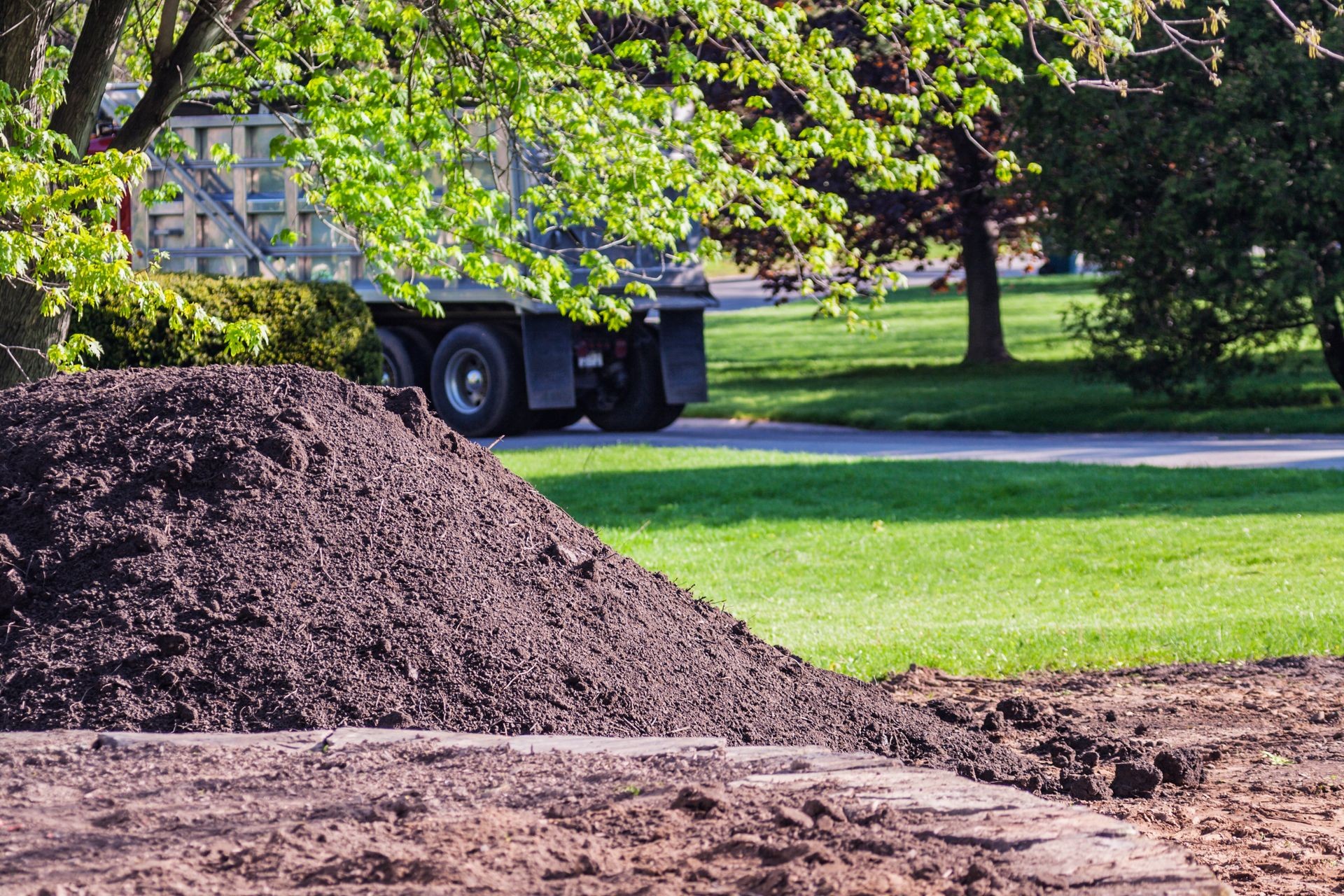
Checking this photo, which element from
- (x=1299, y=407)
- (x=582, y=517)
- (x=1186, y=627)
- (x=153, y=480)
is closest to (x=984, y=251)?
(x=1299, y=407)

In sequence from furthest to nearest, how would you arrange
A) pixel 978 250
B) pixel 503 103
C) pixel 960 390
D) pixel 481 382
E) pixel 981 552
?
pixel 978 250 → pixel 960 390 → pixel 481 382 → pixel 981 552 → pixel 503 103

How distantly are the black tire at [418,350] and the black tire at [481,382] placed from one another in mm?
220

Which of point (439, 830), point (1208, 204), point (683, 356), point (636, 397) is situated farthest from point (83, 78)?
point (1208, 204)

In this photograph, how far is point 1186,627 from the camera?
8031mm

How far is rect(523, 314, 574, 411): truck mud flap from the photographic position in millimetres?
17203

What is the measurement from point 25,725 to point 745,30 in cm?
491

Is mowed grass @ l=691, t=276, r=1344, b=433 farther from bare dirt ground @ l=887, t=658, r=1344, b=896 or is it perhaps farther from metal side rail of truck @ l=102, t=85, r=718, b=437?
bare dirt ground @ l=887, t=658, r=1344, b=896

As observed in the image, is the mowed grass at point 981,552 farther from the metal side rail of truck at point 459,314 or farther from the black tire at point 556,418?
the black tire at point 556,418

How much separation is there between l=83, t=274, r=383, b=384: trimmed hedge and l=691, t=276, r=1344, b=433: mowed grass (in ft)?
29.4

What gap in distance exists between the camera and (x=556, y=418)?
1941 cm

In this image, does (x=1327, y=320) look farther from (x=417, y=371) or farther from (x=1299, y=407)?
(x=417, y=371)

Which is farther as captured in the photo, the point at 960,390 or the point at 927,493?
the point at 960,390

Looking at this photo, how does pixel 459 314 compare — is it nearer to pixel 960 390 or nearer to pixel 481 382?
pixel 481 382

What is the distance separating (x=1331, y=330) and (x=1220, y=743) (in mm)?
14557
